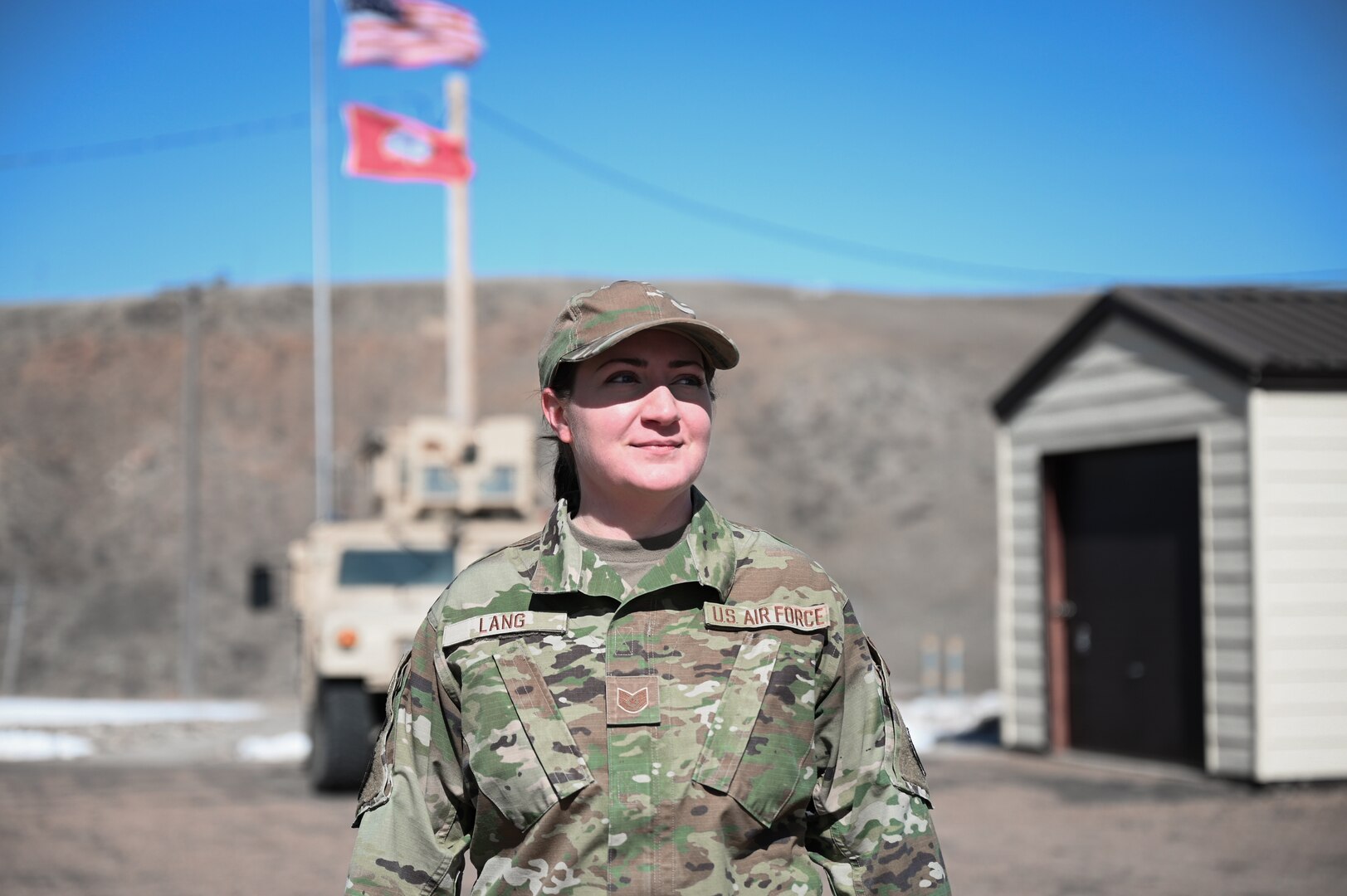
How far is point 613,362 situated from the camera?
255cm

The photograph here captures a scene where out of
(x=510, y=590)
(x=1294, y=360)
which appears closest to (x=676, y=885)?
(x=510, y=590)

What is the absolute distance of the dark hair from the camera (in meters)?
2.62

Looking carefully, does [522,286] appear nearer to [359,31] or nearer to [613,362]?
[359,31]

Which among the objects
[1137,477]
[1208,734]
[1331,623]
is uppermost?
[1137,477]

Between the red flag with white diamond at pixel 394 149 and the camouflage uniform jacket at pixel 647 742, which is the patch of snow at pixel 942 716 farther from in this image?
the camouflage uniform jacket at pixel 647 742

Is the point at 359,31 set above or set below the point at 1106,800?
above

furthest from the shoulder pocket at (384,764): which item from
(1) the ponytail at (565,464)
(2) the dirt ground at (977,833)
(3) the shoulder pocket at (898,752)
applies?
(2) the dirt ground at (977,833)

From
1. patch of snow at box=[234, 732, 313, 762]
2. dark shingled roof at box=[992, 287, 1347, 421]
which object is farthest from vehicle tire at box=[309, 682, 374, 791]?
dark shingled roof at box=[992, 287, 1347, 421]

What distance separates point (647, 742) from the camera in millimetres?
2414

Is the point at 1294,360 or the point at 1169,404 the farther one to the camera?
the point at 1169,404

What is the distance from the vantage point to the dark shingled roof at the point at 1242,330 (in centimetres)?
1115

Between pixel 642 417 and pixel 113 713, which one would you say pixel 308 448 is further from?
pixel 642 417

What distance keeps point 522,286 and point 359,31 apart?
119ft

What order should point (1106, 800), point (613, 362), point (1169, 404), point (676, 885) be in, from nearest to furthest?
point (676, 885) < point (613, 362) < point (1106, 800) < point (1169, 404)
